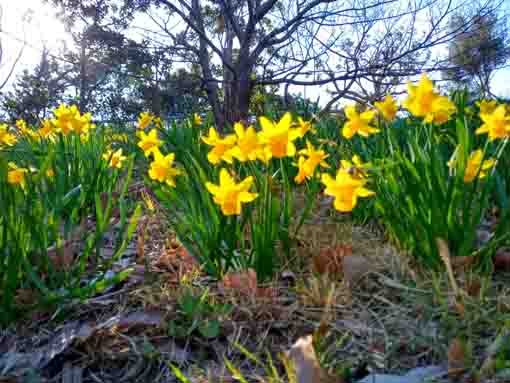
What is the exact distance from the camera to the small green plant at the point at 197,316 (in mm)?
932

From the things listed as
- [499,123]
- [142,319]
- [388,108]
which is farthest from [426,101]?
[142,319]

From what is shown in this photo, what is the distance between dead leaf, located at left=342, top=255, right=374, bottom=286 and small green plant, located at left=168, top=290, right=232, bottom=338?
35 centimetres

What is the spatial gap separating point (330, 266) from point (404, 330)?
30cm

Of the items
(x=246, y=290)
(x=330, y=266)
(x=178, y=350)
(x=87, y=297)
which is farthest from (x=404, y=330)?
(x=87, y=297)

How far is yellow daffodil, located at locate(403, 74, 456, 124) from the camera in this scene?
1.13 metres

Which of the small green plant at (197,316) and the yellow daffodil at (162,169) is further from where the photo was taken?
the yellow daffodil at (162,169)

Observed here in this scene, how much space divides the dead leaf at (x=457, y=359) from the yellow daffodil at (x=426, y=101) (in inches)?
26.4

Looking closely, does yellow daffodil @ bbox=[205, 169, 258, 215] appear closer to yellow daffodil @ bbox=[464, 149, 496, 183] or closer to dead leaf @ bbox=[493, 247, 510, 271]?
→ yellow daffodil @ bbox=[464, 149, 496, 183]

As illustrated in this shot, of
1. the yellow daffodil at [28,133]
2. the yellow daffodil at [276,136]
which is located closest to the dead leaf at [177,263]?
the yellow daffodil at [276,136]

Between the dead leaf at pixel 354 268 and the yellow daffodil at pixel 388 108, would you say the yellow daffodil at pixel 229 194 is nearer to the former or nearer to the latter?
the dead leaf at pixel 354 268

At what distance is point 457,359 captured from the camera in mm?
742

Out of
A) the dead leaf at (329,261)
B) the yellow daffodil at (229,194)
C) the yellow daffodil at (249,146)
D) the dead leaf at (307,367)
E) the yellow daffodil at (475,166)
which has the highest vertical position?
the yellow daffodil at (249,146)

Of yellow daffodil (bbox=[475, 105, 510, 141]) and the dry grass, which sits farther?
yellow daffodil (bbox=[475, 105, 510, 141])

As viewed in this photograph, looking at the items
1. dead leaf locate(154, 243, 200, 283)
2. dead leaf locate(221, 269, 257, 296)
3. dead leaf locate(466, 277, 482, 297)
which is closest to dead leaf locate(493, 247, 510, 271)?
dead leaf locate(466, 277, 482, 297)
